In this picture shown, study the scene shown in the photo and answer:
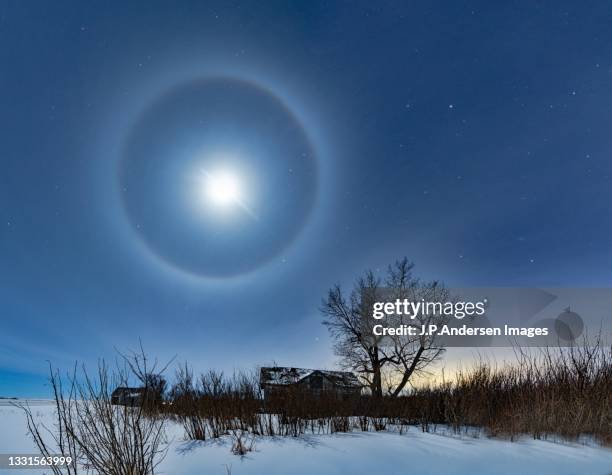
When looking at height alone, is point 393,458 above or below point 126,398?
below

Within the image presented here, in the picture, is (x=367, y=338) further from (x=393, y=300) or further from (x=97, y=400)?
(x=97, y=400)

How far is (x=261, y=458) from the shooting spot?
6348 mm

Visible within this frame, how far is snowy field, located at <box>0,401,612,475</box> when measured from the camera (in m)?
5.45

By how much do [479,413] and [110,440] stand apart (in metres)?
7.80

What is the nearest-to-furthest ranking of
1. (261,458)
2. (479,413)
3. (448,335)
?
(261,458) → (479,413) → (448,335)

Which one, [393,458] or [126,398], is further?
[393,458]

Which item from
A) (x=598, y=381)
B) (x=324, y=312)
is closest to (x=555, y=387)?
(x=598, y=381)

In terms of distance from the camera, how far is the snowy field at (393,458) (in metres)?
5.45

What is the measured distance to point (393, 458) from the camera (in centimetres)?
598

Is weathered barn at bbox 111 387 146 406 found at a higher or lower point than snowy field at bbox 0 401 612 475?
higher

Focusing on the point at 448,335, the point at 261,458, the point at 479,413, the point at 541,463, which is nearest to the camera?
the point at 541,463

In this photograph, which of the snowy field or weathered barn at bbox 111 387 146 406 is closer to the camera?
weathered barn at bbox 111 387 146 406

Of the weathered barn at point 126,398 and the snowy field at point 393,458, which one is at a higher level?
the weathered barn at point 126,398

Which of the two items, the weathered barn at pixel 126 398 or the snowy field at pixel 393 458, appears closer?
the weathered barn at pixel 126 398
